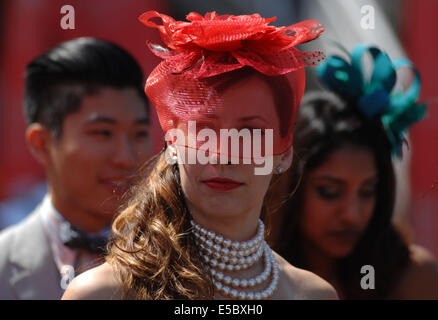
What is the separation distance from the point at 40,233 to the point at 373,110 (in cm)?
176

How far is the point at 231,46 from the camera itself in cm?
162

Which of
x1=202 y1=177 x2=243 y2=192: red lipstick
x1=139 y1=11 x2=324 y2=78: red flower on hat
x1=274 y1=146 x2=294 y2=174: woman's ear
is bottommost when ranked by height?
x1=202 y1=177 x2=243 y2=192: red lipstick

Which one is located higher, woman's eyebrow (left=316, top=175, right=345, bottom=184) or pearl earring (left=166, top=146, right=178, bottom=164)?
pearl earring (left=166, top=146, right=178, bottom=164)

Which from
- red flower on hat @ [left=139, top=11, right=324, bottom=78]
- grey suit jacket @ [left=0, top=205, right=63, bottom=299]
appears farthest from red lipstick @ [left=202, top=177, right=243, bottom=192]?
grey suit jacket @ [left=0, top=205, right=63, bottom=299]

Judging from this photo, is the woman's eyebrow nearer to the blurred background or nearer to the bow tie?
the bow tie

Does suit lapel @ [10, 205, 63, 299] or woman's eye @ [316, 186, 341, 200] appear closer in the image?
suit lapel @ [10, 205, 63, 299]

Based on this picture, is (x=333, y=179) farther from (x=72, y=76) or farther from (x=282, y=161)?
(x=72, y=76)

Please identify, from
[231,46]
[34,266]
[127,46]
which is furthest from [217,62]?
[127,46]

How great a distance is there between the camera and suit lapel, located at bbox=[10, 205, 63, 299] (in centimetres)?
243

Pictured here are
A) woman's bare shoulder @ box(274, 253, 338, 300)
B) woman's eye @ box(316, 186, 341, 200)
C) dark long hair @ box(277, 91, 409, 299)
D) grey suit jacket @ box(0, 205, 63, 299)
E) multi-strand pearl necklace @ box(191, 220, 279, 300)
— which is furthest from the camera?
dark long hair @ box(277, 91, 409, 299)

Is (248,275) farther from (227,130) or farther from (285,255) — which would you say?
(285,255)

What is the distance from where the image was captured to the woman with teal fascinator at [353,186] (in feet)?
9.06

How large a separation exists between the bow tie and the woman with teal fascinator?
0.86 m

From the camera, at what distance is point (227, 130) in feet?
5.23
